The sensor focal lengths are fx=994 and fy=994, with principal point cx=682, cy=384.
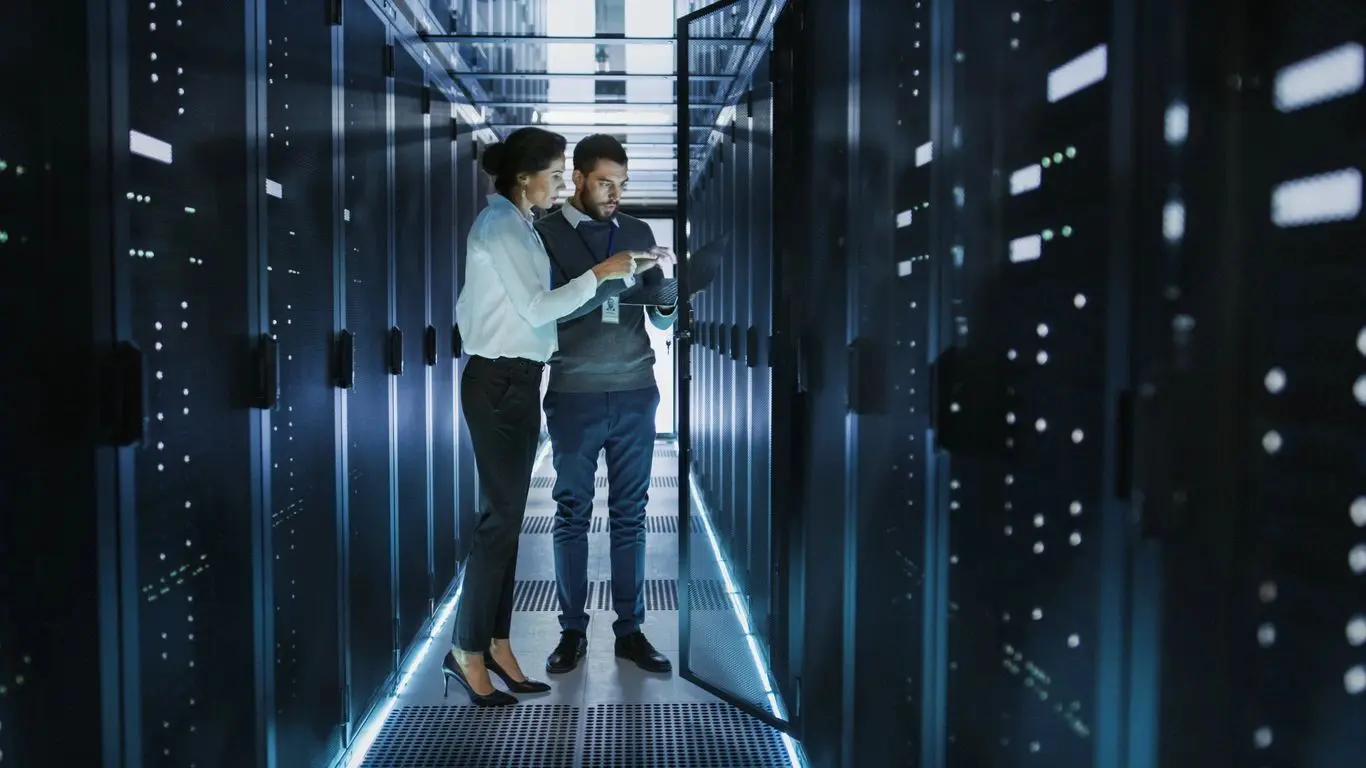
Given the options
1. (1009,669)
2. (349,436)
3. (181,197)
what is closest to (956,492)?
(1009,669)

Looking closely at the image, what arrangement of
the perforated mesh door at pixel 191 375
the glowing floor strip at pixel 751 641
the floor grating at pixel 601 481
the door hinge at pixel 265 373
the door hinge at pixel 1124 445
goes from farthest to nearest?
Answer: the floor grating at pixel 601 481 → the glowing floor strip at pixel 751 641 → the door hinge at pixel 265 373 → the perforated mesh door at pixel 191 375 → the door hinge at pixel 1124 445

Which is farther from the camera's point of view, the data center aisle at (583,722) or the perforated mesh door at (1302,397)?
the data center aisle at (583,722)

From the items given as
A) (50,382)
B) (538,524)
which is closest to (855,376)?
(50,382)

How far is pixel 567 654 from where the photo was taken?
352cm

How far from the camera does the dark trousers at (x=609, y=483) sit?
347cm

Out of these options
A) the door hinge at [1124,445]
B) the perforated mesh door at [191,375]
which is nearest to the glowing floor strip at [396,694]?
the perforated mesh door at [191,375]

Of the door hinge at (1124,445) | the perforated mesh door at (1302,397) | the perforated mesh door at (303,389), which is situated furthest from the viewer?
the perforated mesh door at (303,389)

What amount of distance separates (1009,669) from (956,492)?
31 centimetres

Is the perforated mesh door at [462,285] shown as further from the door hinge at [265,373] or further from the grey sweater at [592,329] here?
the door hinge at [265,373]

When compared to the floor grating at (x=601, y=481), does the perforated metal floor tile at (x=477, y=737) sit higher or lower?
lower

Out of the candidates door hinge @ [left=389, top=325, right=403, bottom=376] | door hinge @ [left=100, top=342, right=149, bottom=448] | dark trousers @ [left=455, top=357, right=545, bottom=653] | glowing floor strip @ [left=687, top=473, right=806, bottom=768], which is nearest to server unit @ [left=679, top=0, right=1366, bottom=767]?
glowing floor strip @ [left=687, top=473, right=806, bottom=768]

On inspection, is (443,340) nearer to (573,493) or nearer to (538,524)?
(573,493)

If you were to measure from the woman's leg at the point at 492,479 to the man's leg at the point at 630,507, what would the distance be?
46 cm

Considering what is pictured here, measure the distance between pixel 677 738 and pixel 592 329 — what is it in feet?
4.49
